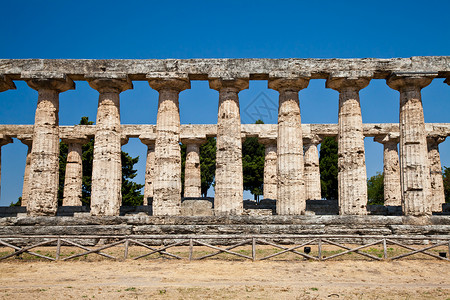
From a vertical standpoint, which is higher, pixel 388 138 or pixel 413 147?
pixel 388 138

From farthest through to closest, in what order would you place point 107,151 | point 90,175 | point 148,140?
1. point 90,175
2. point 148,140
3. point 107,151

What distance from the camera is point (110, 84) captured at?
2150 cm

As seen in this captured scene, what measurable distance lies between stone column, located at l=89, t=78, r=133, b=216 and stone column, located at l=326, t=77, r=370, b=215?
1085 cm

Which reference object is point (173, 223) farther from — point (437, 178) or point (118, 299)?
point (437, 178)

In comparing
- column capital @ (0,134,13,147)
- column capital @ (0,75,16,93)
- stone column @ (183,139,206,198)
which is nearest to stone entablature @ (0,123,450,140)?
column capital @ (0,134,13,147)

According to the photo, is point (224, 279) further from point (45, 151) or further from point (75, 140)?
point (75, 140)

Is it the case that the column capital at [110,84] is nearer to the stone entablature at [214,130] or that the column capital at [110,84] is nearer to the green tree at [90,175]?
the stone entablature at [214,130]

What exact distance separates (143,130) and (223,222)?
44.3 feet

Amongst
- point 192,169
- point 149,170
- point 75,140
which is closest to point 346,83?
point 192,169

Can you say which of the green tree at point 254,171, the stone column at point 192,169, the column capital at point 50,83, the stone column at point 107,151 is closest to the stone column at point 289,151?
the stone column at point 107,151

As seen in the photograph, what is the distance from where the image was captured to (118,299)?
395 inches

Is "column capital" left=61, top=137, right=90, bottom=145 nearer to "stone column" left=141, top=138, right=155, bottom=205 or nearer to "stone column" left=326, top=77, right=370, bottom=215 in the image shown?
"stone column" left=141, top=138, right=155, bottom=205

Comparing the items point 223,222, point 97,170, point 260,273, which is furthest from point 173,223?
point 260,273

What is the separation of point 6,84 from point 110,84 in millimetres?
5500
